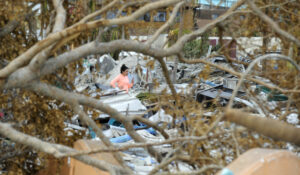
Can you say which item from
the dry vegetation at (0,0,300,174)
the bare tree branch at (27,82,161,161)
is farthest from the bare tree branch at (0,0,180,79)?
the bare tree branch at (27,82,161,161)

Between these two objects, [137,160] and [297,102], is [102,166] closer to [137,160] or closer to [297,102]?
[297,102]

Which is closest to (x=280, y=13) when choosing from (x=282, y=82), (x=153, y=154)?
(x=282, y=82)

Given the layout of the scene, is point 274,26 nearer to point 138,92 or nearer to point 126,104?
point 126,104

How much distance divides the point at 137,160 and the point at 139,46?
9.31 ft

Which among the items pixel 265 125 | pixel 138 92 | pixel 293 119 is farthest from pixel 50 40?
pixel 138 92

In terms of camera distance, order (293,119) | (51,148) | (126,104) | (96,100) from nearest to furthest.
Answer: (51,148)
(96,100)
(293,119)
(126,104)

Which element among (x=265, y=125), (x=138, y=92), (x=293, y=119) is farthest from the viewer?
(x=138, y=92)

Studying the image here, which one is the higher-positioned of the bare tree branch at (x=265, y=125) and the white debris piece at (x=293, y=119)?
the bare tree branch at (x=265, y=125)

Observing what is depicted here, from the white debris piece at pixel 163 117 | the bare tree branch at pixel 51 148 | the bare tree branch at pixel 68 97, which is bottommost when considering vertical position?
the white debris piece at pixel 163 117

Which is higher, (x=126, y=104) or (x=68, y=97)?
(x=68, y=97)

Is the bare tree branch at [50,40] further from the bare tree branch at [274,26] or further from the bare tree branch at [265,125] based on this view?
the bare tree branch at [265,125]

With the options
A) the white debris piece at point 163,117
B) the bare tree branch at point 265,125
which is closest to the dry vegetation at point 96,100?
the bare tree branch at point 265,125

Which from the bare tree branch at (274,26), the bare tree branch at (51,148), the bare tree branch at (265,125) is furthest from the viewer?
the bare tree branch at (274,26)

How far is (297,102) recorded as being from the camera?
162 inches
